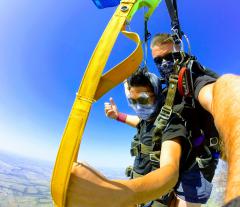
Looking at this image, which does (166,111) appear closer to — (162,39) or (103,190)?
(162,39)

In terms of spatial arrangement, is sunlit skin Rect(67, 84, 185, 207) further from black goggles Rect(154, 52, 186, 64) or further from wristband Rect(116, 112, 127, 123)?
wristband Rect(116, 112, 127, 123)

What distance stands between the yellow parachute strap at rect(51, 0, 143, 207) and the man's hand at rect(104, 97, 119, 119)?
3312mm

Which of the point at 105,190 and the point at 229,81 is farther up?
the point at 229,81

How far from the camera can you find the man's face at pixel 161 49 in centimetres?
363

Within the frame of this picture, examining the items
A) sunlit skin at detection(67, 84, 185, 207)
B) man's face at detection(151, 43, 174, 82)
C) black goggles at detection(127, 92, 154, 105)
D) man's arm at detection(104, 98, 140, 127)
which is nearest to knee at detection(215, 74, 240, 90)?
sunlit skin at detection(67, 84, 185, 207)

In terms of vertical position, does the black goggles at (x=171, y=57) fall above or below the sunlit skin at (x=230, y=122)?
above

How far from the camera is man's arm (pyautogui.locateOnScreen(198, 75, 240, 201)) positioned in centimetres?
88

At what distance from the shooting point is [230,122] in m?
1.20

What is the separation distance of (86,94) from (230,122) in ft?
2.09

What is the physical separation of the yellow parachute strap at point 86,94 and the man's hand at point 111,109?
3.31 meters

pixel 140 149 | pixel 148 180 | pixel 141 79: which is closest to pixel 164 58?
pixel 141 79

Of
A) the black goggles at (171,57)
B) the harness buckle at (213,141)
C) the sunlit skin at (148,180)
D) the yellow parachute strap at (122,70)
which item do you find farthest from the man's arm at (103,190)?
the black goggles at (171,57)

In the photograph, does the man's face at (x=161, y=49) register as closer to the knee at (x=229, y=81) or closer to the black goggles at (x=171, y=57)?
the black goggles at (x=171, y=57)

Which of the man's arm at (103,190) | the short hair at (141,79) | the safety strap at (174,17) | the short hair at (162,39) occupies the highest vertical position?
the safety strap at (174,17)
